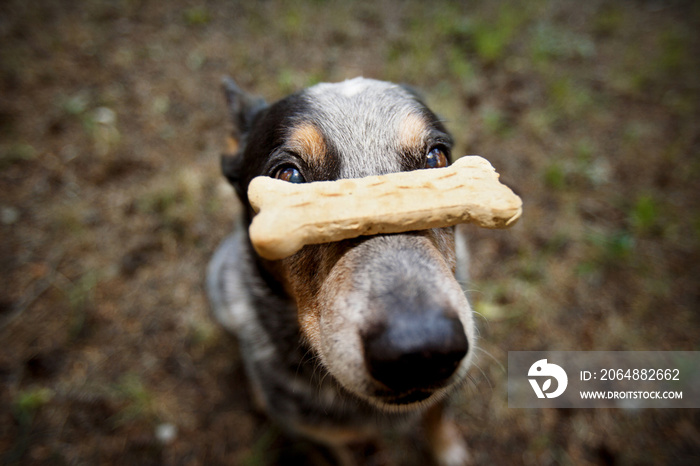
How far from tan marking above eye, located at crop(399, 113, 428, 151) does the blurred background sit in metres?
0.81

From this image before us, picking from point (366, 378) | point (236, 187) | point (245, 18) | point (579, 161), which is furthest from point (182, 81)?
point (579, 161)

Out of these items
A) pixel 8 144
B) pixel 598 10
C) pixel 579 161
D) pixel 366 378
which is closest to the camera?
pixel 366 378

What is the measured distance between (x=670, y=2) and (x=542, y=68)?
3.70 meters

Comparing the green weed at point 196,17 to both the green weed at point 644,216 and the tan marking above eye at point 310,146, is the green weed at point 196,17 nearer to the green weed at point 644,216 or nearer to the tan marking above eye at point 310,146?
the tan marking above eye at point 310,146

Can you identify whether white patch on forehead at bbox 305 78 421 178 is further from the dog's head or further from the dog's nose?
the dog's nose

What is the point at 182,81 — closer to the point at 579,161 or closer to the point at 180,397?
the point at 180,397

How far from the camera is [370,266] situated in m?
1.22

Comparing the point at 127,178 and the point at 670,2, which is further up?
the point at 670,2

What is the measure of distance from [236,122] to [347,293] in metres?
1.68

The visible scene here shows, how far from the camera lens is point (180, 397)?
273 cm

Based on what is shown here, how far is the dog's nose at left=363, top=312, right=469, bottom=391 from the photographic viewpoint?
998 millimetres

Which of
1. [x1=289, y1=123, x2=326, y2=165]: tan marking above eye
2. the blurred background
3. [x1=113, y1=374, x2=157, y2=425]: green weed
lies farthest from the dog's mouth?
[x1=113, y1=374, x2=157, y2=425]: green weed

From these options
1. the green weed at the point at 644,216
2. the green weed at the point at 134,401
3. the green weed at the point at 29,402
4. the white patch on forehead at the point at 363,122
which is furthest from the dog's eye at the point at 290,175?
the green weed at the point at 644,216

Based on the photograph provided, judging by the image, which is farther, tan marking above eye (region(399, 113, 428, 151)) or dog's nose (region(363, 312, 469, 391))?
tan marking above eye (region(399, 113, 428, 151))
